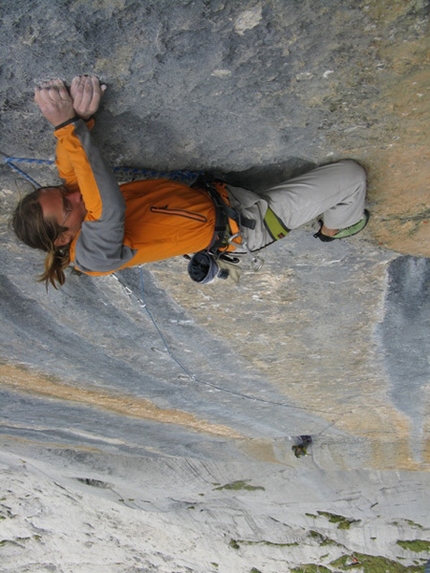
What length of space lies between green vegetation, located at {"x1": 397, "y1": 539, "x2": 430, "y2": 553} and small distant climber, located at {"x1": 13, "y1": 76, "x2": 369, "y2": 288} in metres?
5.88

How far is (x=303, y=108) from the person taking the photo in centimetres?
231

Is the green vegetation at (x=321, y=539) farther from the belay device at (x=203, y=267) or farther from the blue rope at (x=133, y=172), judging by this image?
the blue rope at (x=133, y=172)

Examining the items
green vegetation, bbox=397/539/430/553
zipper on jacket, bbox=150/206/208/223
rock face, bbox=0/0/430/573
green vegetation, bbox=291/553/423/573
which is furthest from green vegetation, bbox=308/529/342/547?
zipper on jacket, bbox=150/206/208/223

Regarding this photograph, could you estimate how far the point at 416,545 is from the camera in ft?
23.4

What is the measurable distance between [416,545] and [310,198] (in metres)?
6.32

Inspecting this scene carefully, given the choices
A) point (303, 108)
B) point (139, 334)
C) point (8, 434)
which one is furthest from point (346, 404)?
point (8, 434)

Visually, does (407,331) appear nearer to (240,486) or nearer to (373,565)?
(240,486)

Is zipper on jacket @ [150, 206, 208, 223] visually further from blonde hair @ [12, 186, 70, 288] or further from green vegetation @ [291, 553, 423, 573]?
green vegetation @ [291, 553, 423, 573]

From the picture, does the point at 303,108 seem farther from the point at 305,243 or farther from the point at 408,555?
the point at 408,555

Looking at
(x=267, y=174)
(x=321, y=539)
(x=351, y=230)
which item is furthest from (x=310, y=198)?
(x=321, y=539)

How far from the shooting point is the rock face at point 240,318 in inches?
79.0

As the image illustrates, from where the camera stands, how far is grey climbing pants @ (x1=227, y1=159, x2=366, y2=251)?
8.50 feet

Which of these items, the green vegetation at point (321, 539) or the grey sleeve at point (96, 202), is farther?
the green vegetation at point (321, 539)

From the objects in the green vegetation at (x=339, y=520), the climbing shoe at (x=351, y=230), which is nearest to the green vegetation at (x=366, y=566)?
the green vegetation at (x=339, y=520)
